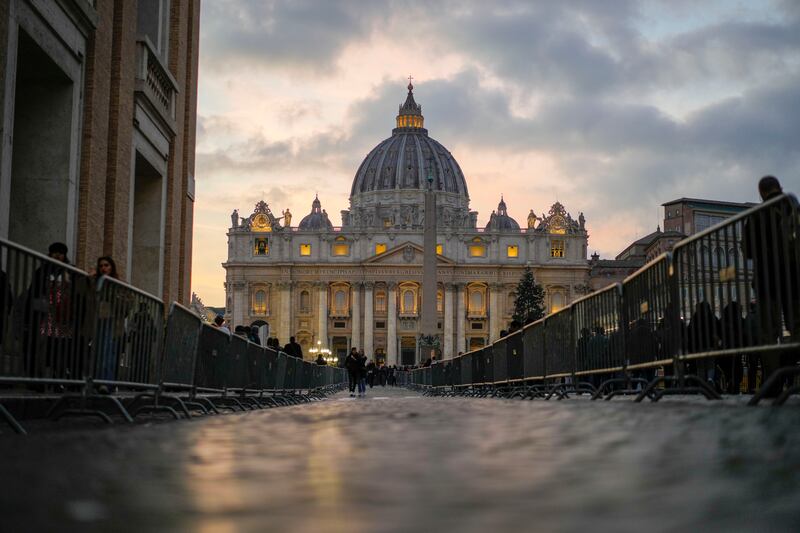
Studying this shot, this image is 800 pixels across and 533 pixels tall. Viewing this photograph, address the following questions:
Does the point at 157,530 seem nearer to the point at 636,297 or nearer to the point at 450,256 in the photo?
the point at 636,297

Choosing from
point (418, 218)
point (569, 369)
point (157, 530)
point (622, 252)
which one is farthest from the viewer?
point (622, 252)

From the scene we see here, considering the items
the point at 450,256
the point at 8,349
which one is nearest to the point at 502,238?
the point at 450,256

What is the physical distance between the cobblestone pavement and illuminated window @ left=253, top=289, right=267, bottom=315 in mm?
110478

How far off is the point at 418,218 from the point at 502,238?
15165 mm

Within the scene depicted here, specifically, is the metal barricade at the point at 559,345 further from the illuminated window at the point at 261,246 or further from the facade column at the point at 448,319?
the illuminated window at the point at 261,246

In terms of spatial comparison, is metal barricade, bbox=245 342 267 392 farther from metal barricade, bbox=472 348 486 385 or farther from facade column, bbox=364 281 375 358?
facade column, bbox=364 281 375 358

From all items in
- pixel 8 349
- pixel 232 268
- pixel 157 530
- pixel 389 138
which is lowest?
pixel 157 530

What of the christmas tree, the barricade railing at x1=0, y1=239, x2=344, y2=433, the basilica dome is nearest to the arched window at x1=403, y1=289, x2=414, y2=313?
the christmas tree

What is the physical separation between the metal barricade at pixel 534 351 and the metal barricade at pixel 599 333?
201 cm

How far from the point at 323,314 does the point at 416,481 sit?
111 m

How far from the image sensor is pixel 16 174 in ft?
39.9

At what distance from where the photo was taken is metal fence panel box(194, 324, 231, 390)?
11328mm

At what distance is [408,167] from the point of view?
452 feet

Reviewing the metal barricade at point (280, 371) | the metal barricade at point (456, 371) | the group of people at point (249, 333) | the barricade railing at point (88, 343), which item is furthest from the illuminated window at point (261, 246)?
the barricade railing at point (88, 343)
